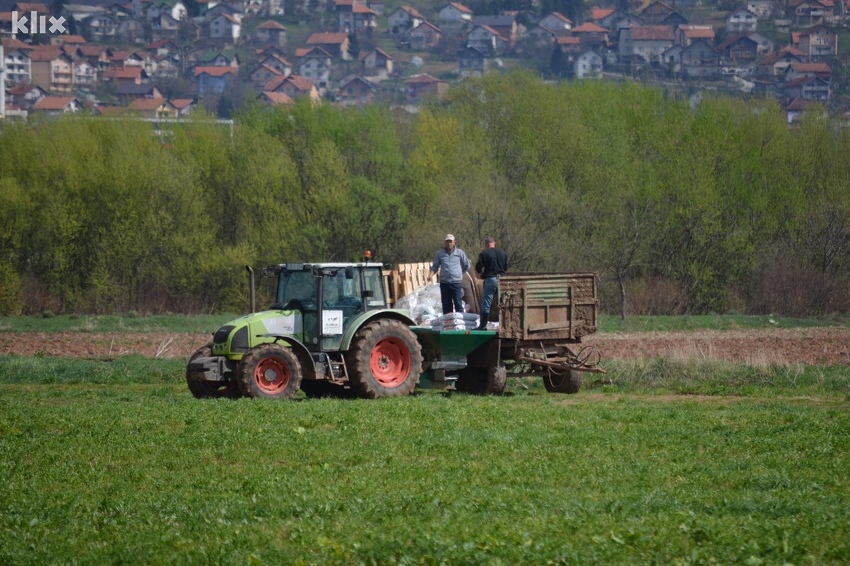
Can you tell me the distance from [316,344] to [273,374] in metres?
0.90

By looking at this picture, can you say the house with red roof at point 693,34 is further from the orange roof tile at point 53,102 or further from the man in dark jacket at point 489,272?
the man in dark jacket at point 489,272

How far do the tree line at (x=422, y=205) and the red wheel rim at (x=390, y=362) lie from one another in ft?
84.3

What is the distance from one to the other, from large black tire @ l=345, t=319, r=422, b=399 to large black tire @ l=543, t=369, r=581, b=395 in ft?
9.26

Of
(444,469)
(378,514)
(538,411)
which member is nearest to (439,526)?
(378,514)

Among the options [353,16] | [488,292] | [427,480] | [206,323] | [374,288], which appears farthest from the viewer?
[353,16]

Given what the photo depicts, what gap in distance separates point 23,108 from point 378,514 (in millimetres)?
142894

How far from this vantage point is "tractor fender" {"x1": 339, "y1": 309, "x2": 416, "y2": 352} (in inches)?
756

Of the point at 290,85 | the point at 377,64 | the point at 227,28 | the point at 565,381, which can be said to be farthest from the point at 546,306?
the point at 227,28

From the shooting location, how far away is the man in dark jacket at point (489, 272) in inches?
822

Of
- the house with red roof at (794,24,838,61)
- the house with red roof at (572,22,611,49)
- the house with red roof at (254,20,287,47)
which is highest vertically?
the house with red roof at (254,20,287,47)

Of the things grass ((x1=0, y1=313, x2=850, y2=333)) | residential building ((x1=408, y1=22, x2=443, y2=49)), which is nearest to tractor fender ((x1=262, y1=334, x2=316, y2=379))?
grass ((x1=0, y1=313, x2=850, y2=333))

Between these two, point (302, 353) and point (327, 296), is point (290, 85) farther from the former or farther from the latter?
point (302, 353)

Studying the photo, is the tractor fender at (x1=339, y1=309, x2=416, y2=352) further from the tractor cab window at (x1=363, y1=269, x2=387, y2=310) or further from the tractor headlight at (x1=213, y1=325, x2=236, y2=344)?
the tractor headlight at (x1=213, y1=325, x2=236, y2=344)

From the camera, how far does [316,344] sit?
19188 mm
